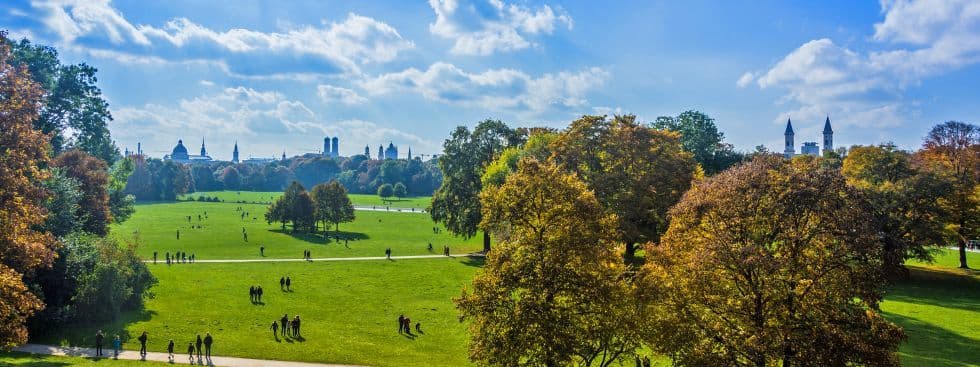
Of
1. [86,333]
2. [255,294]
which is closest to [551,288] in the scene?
[86,333]

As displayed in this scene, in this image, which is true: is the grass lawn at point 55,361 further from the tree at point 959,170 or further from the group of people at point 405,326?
the tree at point 959,170

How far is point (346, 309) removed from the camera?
3416cm

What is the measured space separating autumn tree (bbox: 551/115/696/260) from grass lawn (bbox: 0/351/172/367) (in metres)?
24.9

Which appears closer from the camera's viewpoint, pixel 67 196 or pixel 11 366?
pixel 11 366

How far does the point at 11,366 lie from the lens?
21453 millimetres

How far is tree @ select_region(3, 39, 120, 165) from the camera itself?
43062 millimetres

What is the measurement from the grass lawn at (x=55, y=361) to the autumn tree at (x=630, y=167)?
24885 mm

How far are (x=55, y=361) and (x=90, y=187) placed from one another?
23.3 meters

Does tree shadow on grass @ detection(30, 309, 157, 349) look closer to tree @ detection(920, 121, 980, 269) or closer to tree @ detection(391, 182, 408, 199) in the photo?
tree @ detection(920, 121, 980, 269)

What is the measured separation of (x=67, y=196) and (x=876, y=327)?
38.4m

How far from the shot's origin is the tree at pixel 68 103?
141ft

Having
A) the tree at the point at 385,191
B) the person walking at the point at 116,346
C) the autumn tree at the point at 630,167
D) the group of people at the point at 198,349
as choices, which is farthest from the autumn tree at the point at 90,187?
the tree at the point at 385,191

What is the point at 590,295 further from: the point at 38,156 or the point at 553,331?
the point at 38,156

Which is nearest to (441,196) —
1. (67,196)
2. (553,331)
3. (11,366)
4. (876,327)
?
(67,196)
